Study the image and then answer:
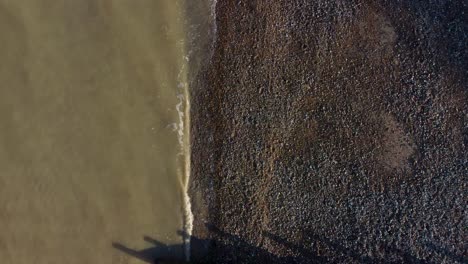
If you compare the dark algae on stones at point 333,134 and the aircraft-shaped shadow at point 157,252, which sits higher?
the dark algae on stones at point 333,134

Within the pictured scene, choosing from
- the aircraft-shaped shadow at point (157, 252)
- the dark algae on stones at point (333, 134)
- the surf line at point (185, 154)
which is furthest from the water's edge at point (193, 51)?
the aircraft-shaped shadow at point (157, 252)

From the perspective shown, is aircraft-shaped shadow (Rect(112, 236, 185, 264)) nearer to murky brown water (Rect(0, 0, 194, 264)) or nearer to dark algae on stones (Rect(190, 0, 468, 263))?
murky brown water (Rect(0, 0, 194, 264))

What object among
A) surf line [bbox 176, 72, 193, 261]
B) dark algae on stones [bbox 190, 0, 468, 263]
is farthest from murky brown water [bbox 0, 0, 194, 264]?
dark algae on stones [bbox 190, 0, 468, 263]

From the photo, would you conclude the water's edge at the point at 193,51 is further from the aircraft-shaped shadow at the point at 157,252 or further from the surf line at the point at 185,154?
the aircraft-shaped shadow at the point at 157,252

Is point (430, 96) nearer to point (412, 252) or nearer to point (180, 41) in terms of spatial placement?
point (412, 252)

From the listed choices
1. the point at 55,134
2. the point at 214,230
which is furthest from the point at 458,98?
the point at 55,134
